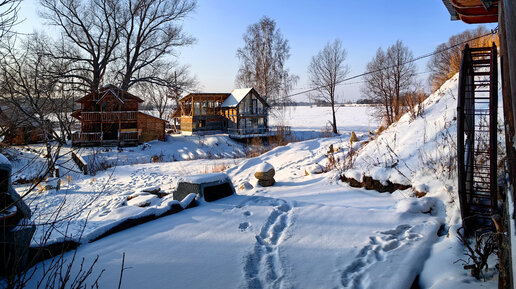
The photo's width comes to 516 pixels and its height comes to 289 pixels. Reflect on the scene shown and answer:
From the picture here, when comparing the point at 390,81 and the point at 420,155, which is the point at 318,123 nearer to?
the point at 390,81

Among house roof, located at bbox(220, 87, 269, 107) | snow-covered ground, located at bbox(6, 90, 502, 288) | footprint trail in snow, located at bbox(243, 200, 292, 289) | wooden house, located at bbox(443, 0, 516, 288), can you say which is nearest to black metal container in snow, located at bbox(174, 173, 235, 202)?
snow-covered ground, located at bbox(6, 90, 502, 288)

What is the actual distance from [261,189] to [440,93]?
23.1ft

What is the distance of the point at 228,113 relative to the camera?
31.3 meters

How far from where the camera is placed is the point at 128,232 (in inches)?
175

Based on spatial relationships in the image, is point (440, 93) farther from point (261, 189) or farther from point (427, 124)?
point (261, 189)

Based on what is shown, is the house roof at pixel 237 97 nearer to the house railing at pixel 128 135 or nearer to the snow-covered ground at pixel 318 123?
the snow-covered ground at pixel 318 123

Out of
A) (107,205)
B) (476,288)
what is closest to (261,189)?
(107,205)

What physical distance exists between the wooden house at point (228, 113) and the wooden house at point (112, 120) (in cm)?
505

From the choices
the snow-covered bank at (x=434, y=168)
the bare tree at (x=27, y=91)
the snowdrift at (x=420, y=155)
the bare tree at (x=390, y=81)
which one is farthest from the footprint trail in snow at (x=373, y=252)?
the bare tree at (x=390, y=81)

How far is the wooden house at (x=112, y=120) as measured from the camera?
2420 cm

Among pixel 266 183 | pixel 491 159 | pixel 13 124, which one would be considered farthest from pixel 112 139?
pixel 491 159

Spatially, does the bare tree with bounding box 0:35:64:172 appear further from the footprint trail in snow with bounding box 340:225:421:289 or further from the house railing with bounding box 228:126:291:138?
the house railing with bounding box 228:126:291:138

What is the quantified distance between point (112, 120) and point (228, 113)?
1081 cm

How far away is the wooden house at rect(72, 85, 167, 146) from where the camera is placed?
24.2 metres
